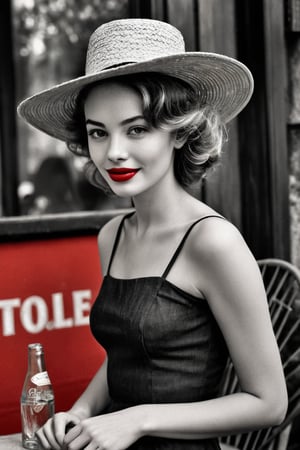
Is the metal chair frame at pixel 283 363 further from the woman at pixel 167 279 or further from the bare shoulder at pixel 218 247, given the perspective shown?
the bare shoulder at pixel 218 247

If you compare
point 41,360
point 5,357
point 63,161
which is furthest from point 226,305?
point 63,161

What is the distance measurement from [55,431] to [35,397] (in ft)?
0.54

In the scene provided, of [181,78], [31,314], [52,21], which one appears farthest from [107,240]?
[52,21]

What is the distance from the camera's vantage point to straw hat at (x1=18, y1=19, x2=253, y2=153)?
1.83m

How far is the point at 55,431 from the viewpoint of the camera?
6.02ft

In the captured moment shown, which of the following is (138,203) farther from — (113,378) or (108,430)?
(108,430)

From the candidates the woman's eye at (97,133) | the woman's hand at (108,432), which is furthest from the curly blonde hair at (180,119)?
the woman's hand at (108,432)

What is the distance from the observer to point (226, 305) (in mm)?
1807

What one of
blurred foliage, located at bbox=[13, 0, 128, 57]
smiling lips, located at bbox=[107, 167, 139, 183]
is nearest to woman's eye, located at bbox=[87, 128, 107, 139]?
smiling lips, located at bbox=[107, 167, 139, 183]

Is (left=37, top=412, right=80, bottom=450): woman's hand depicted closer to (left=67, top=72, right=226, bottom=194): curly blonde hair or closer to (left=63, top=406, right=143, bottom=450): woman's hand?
(left=63, top=406, right=143, bottom=450): woman's hand

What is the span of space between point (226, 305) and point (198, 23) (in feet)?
4.85

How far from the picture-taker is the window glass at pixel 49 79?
17.1 feet

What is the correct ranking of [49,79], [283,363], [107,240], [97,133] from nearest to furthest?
[97,133] → [107,240] → [283,363] → [49,79]

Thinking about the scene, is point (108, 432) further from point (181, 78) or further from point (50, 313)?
point (50, 313)
